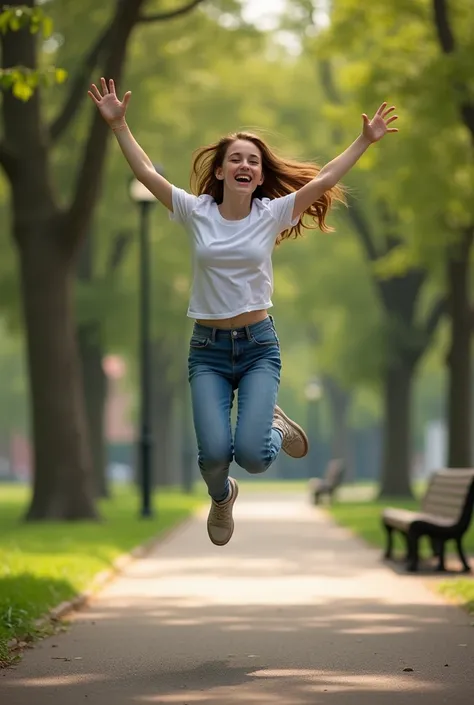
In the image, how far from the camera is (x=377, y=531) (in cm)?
2427

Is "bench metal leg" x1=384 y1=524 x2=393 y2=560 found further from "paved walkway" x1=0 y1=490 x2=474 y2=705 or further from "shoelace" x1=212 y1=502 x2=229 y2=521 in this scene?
"shoelace" x1=212 y1=502 x2=229 y2=521

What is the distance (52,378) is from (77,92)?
16.0 ft

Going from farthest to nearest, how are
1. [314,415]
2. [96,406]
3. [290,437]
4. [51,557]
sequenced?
[314,415] < [96,406] < [51,557] < [290,437]

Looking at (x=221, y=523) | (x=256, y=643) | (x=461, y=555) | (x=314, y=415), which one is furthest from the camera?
(x=314, y=415)

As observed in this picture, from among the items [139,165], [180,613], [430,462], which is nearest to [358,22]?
[180,613]

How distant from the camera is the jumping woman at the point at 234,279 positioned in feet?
27.7

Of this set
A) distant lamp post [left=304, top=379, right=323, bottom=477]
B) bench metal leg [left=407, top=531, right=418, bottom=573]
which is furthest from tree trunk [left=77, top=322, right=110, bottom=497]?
bench metal leg [left=407, top=531, right=418, bottom=573]

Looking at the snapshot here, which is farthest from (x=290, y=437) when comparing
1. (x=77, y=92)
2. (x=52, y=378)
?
(x=77, y=92)

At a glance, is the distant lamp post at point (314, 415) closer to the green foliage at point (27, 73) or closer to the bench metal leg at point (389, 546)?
the bench metal leg at point (389, 546)

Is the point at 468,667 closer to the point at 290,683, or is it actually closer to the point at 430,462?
the point at 290,683

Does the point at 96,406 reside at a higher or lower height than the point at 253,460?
lower

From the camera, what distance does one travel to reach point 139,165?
28.6 feet

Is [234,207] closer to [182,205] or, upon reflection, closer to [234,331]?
[182,205]

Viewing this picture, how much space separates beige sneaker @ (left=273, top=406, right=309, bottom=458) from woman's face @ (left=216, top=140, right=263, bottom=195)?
4.56ft
